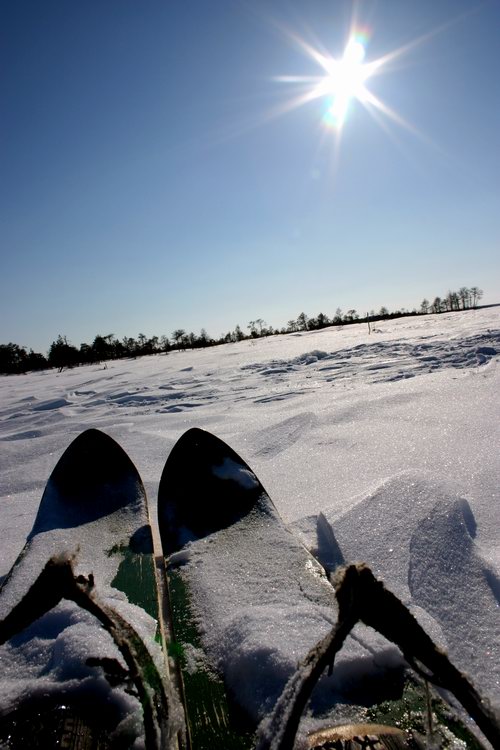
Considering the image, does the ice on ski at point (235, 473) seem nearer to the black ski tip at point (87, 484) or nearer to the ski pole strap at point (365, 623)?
the black ski tip at point (87, 484)

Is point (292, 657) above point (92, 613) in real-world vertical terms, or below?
below

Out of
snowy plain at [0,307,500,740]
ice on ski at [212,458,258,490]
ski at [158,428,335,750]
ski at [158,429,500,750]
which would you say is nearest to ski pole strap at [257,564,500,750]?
ski at [158,429,500,750]

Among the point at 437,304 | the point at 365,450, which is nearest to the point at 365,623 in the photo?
the point at 365,450

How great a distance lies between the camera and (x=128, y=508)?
1853mm

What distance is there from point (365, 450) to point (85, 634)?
161cm

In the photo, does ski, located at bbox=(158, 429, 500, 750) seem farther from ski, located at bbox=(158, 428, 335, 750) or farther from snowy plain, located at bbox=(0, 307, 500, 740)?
snowy plain, located at bbox=(0, 307, 500, 740)

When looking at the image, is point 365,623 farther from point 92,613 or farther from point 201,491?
point 201,491

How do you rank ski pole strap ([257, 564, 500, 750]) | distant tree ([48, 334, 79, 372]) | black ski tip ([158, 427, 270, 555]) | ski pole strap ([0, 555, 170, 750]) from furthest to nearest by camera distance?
distant tree ([48, 334, 79, 372]), black ski tip ([158, 427, 270, 555]), ski pole strap ([0, 555, 170, 750]), ski pole strap ([257, 564, 500, 750])

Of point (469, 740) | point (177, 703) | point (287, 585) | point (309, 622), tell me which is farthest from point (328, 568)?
point (177, 703)

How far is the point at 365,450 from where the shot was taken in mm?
2209

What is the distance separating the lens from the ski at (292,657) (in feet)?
1.59

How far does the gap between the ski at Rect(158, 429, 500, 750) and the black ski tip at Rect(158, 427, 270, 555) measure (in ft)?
0.47

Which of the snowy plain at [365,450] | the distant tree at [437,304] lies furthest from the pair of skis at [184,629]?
the distant tree at [437,304]

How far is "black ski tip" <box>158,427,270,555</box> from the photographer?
1645mm
